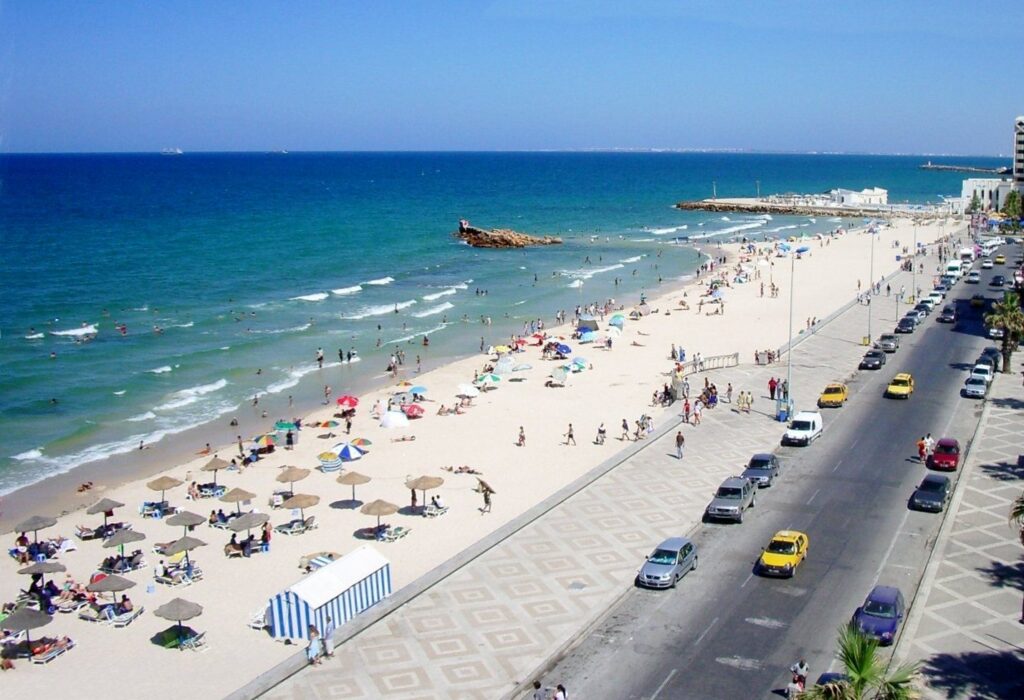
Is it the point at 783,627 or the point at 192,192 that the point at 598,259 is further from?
the point at 192,192

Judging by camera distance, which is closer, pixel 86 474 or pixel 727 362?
pixel 86 474

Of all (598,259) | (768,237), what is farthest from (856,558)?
(768,237)

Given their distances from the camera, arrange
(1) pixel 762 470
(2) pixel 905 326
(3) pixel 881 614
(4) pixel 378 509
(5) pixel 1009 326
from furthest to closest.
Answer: (2) pixel 905 326
(5) pixel 1009 326
(1) pixel 762 470
(4) pixel 378 509
(3) pixel 881 614

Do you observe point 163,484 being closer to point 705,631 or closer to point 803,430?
point 705,631

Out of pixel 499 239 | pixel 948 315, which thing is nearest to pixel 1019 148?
pixel 499 239

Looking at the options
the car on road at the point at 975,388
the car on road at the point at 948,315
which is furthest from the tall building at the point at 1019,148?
the car on road at the point at 975,388
